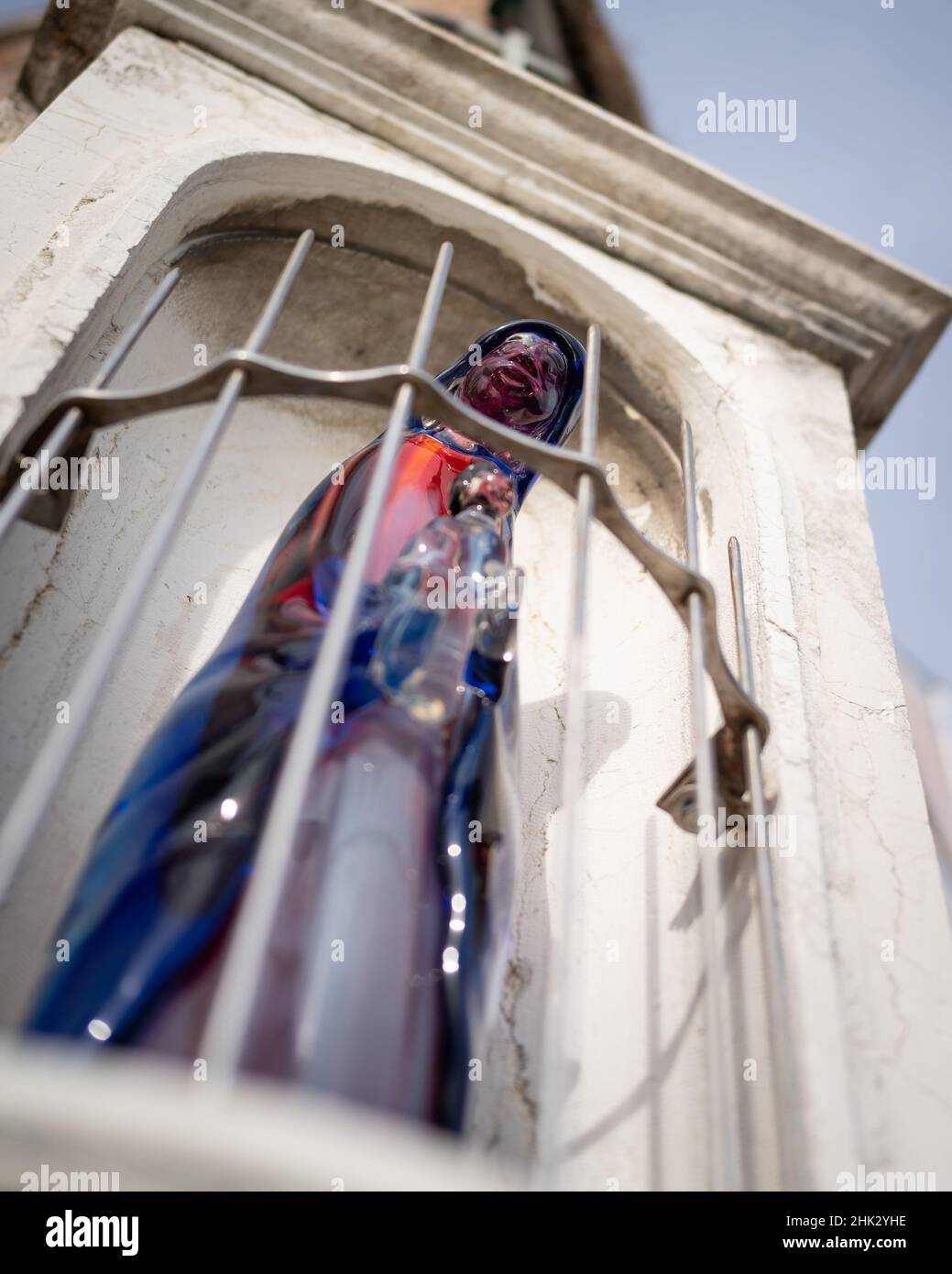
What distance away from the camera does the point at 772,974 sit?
5.03 feet

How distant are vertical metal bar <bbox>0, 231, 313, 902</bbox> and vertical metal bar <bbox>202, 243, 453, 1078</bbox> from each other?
0.22 metres

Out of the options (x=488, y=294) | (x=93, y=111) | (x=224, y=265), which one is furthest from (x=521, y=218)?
(x=93, y=111)

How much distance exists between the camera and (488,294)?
2.88m

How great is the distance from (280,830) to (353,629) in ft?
1.79

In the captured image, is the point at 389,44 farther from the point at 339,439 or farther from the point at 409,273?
the point at 339,439

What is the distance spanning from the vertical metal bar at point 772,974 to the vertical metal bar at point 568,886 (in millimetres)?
280
